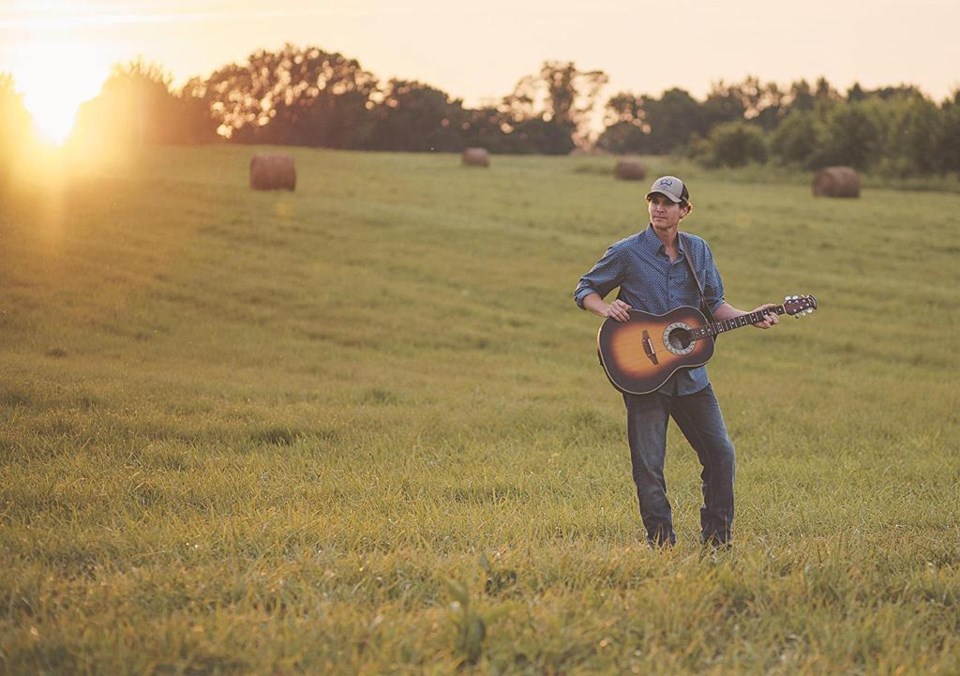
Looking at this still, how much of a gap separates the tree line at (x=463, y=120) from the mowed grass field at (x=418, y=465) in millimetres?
31378

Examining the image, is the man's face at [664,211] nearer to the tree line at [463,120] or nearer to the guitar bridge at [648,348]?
the guitar bridge at [648,348]

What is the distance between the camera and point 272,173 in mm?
31906

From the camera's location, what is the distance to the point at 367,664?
3623 mm

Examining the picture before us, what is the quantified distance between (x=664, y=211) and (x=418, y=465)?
3.35 meters

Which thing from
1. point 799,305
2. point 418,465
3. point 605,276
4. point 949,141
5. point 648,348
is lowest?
point 418,465

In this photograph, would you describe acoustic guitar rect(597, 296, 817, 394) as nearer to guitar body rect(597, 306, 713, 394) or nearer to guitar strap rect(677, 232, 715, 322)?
guitar body rect(597, 306, 713, 394)

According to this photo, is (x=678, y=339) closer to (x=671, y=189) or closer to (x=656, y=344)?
(x=656, y=344)

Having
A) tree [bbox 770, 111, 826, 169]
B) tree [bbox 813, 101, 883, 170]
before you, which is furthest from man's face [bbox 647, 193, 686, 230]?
tree [bbox 770, 111, 826, 169]

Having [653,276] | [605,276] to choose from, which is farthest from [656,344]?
[605,276]

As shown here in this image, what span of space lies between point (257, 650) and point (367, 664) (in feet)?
1.48

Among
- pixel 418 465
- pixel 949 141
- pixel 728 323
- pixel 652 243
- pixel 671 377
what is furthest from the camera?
pixel 949 141

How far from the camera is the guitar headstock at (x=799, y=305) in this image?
5.90 meters

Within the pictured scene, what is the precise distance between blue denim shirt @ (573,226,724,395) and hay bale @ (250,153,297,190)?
27.1m

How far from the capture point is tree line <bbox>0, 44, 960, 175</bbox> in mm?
53125
